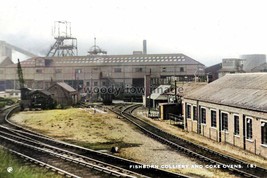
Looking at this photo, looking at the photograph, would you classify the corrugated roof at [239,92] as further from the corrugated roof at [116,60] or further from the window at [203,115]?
the corrugated roof at [116,60]

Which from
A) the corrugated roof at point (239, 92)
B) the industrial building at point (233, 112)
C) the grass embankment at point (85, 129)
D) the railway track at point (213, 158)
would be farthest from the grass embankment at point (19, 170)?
the corrugated roof at point (239, 92)

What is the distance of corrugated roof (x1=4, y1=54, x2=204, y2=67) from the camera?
234 ft

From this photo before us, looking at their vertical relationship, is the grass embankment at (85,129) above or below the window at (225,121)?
below

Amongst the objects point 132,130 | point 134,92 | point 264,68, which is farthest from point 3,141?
point 264,68

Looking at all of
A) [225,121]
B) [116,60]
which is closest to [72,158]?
[225,121]

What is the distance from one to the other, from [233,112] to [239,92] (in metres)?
2.22

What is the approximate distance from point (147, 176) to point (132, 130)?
1373cm

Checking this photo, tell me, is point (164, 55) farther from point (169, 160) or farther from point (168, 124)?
point (169, 160)

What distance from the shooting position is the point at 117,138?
78.5 feet

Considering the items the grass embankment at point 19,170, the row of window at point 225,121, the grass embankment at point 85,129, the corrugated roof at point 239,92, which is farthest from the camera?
the grass embankment at point 85,129

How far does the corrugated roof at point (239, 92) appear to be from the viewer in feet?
63.5

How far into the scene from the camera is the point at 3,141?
896 inches

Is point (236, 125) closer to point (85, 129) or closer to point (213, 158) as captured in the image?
point (213, 158)

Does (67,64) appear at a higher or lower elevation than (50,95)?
higher
